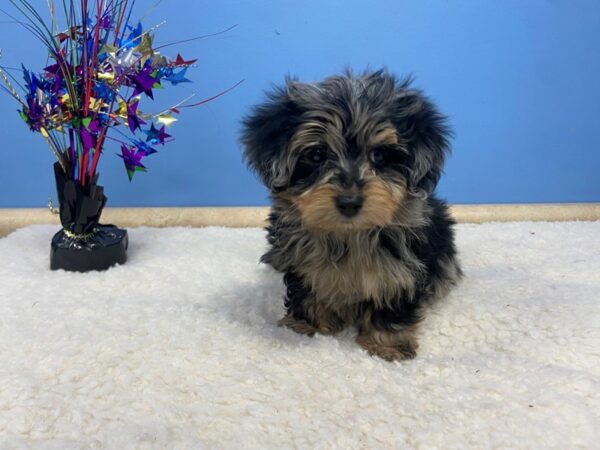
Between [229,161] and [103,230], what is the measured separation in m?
0.84

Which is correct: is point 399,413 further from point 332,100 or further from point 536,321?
point 332,100

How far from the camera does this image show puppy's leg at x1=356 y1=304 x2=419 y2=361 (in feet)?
5.63

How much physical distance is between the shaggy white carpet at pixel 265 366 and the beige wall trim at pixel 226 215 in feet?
2.07

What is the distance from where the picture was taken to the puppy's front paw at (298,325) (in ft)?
6.09

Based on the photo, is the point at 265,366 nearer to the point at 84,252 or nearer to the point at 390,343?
the point at 390,343

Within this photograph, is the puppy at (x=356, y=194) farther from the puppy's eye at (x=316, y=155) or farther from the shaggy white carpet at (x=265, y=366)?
the shaggy white carpet at (x=265, y=366)

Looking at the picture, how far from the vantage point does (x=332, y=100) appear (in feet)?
4.95

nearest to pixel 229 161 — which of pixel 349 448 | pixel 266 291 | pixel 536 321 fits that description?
pixel 266 291

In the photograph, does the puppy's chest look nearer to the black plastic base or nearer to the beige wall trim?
the black plastic base

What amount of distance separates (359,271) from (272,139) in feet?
1.58

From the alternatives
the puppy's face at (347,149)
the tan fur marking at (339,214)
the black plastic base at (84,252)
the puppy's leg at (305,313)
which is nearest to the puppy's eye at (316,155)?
the puppy's face at (347,149)

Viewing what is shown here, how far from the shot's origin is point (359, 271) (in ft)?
5.41

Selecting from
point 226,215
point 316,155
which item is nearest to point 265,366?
point 316,155

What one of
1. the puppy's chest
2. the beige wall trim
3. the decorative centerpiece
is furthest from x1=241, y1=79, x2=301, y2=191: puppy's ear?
the beige wall trim
